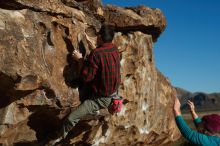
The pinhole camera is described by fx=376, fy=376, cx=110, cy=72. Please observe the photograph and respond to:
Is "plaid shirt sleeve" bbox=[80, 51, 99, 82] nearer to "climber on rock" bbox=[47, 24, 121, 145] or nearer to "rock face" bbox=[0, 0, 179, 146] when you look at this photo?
"climber on rock" bbox=[47, 24, 121, 145]

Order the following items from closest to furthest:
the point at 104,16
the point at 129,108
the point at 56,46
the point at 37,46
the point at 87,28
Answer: the point at 37,46
the point at 56,46
the point at 87,28
the point at 104,16
the point at 129,108

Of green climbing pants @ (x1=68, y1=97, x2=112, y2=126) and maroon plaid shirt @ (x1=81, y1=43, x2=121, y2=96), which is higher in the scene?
maroon plaid shirt @ (x1=81, y1=43, x2=121, y2=96)

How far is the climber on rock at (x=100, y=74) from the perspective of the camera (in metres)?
13.1

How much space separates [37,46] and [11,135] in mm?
3458

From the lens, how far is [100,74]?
43.8 feet

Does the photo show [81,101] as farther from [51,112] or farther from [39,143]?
[39,143]

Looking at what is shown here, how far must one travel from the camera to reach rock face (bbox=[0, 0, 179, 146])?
40.4 feet

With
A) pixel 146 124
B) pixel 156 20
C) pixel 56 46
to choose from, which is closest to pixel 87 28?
pixel 56 46

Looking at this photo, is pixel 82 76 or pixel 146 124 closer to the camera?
pixel 82 76

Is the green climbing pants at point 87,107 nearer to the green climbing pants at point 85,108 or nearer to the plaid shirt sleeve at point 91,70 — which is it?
the green climbing pants at point 85,108

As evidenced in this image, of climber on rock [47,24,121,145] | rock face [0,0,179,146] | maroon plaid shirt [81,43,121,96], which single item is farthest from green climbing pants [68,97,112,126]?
rock face [0,0,179,146]

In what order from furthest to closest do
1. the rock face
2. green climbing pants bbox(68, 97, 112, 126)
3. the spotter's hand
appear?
the spotter's hand → green climbing pants bbox(68, 97, 112, 126) → the rock face

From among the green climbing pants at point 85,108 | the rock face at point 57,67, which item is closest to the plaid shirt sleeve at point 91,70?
the green climbing pants at point 85,108

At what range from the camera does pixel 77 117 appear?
44.6 feet
